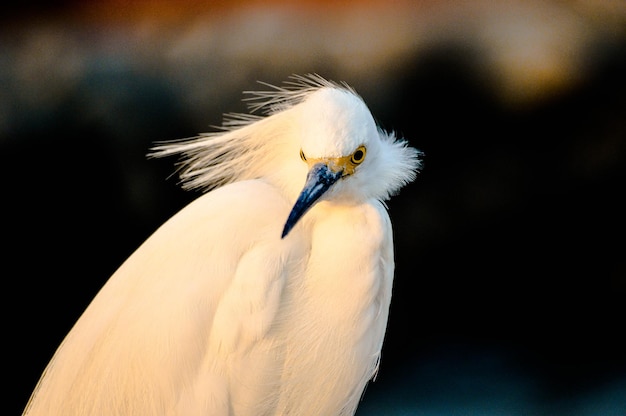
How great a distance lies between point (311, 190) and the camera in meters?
1.01

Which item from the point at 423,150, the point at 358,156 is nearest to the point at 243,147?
the point at 358,156

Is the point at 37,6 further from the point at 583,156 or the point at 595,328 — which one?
the point at 595,328

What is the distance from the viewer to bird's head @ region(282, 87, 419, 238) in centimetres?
102

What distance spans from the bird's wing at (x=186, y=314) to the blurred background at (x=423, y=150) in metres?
0.59

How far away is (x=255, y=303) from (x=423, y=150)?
2.70ft

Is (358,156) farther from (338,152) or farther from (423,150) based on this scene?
(423,150)

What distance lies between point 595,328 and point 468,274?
39cm

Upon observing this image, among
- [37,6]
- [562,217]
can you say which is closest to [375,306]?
[562,217]

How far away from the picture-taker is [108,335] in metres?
1.19

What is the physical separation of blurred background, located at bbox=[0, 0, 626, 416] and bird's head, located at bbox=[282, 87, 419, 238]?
0.62 metres

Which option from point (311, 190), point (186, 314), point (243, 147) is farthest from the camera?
point (243, 147)

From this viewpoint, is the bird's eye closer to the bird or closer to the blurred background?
the bird

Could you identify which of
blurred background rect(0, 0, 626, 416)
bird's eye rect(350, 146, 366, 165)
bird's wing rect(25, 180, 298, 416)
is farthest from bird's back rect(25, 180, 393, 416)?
blurred background rect(0, 0, 626, 416)

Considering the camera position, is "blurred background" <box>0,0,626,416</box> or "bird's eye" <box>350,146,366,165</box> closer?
"bird's eye" <box>350,146,366,165</box>
